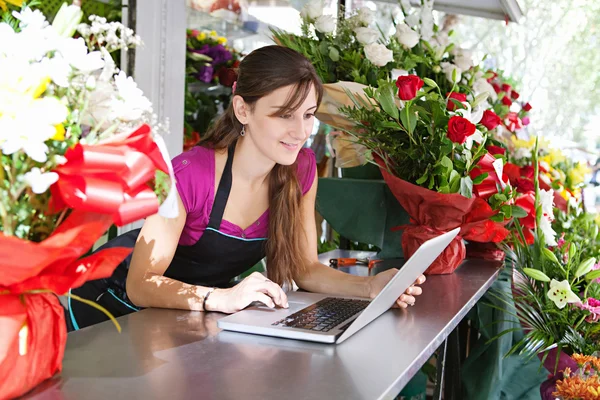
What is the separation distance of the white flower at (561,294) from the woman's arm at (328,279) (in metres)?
0.37

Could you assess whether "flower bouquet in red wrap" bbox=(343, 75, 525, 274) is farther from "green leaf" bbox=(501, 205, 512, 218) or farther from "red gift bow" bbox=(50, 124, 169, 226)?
"red gift bow" bbox=(50, 124, 169, 226)

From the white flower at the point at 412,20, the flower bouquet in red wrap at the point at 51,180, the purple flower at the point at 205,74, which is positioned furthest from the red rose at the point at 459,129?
the purple flower at the point at 205,74

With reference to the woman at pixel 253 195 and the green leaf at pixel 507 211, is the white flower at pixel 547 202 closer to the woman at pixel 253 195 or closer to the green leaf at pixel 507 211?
the green leaf at pixel 507 211

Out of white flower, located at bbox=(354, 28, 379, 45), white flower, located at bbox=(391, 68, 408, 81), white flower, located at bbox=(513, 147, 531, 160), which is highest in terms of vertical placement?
white flower, located at bbox=(354, 28, 379, 45)

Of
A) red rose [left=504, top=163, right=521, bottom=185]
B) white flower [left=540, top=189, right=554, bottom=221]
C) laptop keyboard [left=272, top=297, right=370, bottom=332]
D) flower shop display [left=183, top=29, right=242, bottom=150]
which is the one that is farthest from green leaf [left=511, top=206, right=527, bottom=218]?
flower shop display [left=183, top=29, right=242, bottom=150]

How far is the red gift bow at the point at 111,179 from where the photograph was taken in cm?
97

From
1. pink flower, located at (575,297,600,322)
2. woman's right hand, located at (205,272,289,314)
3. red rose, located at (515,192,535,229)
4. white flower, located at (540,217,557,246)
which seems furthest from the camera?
red rose, located at (515,192,535,229)

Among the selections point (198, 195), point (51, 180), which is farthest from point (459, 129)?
point (51, 180)

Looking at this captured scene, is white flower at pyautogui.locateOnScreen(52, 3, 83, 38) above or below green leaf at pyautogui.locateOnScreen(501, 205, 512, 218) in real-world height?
above

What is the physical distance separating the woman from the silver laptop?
261 mm

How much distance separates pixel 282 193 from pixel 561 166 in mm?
2312

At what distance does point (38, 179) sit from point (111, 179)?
97 millimetres

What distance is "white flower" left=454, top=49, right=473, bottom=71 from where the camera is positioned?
121 inches

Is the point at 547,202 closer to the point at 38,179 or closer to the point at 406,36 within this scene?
the point at 406,36
